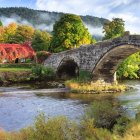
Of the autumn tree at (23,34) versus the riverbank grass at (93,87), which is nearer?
the riverbank grass at (93,87)

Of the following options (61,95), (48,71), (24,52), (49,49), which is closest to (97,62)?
(61,95)

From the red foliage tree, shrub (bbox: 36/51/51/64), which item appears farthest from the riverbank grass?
shrub (bbox: 36/51/51/64)

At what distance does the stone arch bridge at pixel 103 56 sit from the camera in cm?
4375

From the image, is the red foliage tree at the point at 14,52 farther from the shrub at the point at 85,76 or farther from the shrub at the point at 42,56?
the shrub at the point at 85,76

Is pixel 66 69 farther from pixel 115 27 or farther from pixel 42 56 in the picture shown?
pixel 115 27

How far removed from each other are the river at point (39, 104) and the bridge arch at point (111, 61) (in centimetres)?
423

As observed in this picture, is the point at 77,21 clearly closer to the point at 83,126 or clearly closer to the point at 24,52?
the point at 24,52

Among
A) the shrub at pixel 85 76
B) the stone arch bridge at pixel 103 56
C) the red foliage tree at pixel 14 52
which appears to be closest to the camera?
the stone arch bridge at pixel 103 56

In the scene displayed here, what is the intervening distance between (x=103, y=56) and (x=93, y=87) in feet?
13.1

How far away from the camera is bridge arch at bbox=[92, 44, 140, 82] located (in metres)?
45.6

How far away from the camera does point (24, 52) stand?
224 ft

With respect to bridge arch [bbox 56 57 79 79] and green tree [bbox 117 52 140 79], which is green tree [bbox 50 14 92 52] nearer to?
bridge arch [bbox 56 57 79 79]

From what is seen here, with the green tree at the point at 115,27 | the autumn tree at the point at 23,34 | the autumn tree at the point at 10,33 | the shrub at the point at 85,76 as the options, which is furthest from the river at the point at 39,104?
the autumn tree at the point at 23,34

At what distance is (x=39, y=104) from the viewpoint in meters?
37.7
